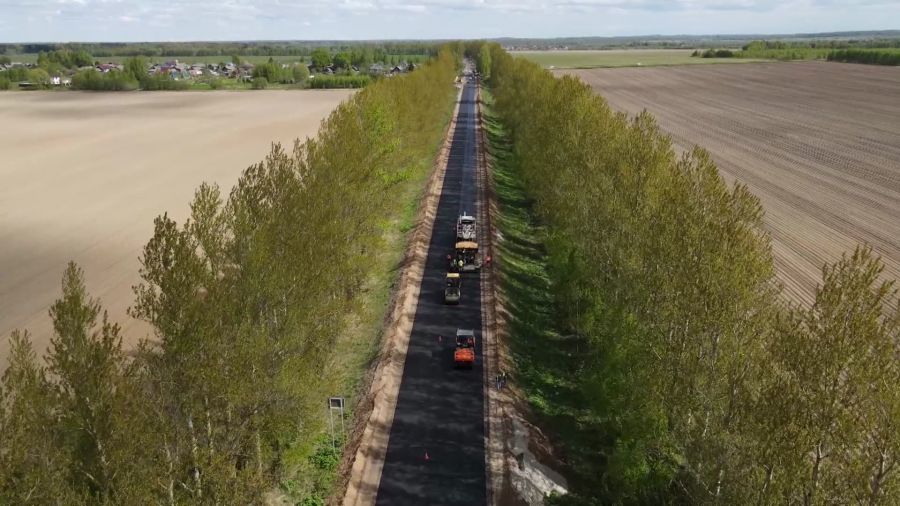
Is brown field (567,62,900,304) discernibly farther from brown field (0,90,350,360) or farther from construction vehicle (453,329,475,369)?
brown field (0,90,350,360)

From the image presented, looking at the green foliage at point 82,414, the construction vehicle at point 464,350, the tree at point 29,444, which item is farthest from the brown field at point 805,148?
the tree at point 29,444

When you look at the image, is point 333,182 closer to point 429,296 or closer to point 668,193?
point 429,296

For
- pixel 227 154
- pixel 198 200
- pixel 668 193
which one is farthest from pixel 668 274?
pixel 227 154

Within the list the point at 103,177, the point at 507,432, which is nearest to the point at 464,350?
the point at 507,432

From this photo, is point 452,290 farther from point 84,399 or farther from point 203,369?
point 84,399

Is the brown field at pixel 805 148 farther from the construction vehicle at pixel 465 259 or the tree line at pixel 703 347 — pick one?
the construction vehicle at pixel 465 259

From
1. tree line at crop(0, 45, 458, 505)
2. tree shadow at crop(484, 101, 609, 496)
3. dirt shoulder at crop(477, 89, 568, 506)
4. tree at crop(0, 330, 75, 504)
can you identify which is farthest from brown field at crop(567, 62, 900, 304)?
tree at crop(0, 330, 75, 504)

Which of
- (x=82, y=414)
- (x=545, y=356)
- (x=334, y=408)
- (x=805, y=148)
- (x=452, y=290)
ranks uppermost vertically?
(x=82, y=414)
